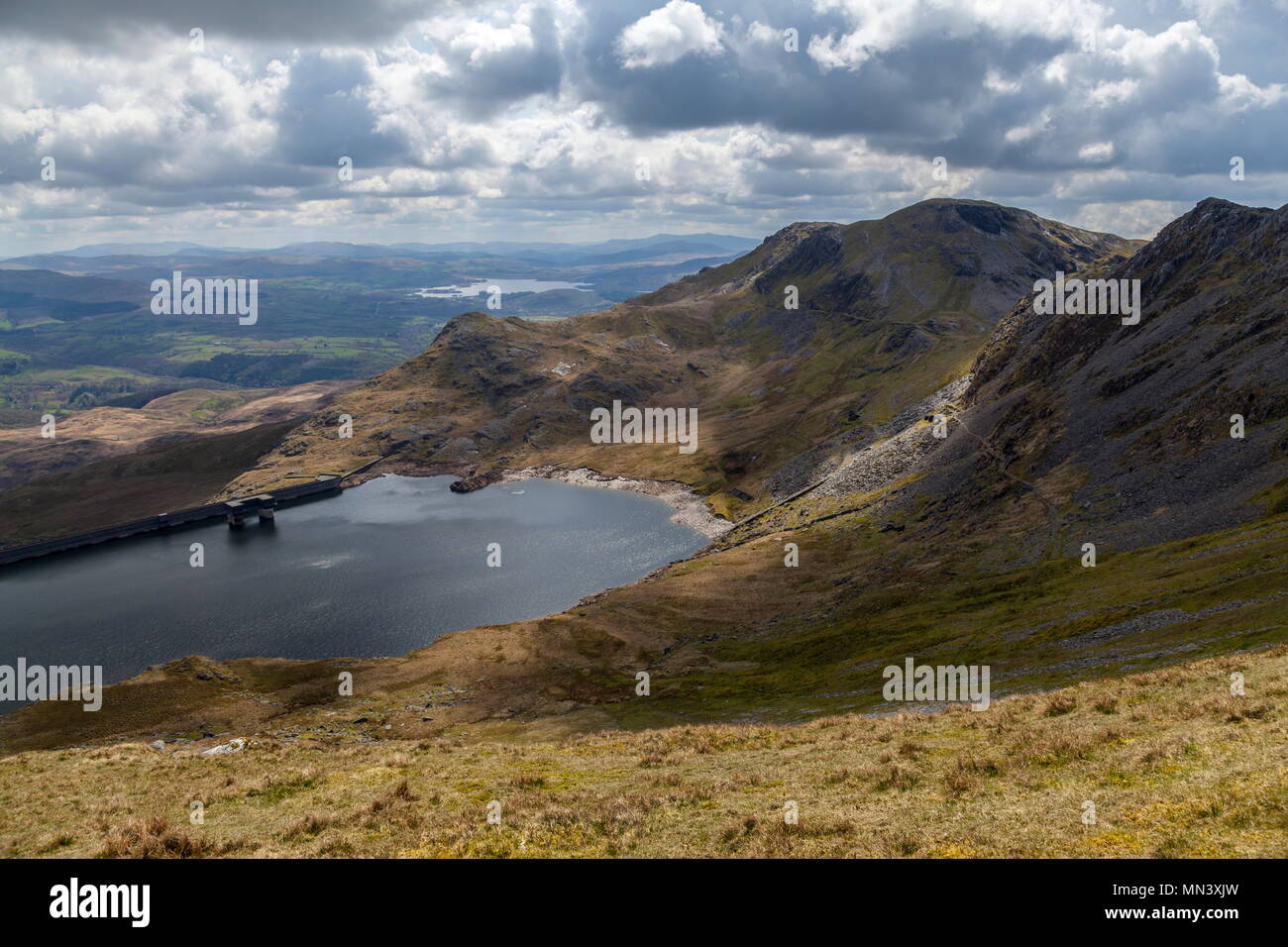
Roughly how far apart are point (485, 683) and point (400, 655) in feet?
79.0

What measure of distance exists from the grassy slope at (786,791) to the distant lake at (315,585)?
76973 mm

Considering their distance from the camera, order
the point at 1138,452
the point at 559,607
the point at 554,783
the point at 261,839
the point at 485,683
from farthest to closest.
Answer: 1. the point at 559,607
2. the point at 1138,452
3. the point at 485,683
4. the point at 554,783
5. the point at 261,839

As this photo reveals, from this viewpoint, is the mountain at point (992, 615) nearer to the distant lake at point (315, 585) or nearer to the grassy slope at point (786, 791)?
the grassy slope at point (786, 791)

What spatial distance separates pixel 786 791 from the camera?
31.1 m

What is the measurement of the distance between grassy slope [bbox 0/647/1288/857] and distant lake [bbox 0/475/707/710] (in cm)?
7697

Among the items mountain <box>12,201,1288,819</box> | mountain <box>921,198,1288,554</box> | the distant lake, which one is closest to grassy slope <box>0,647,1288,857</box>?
mountain <box>12,201,1288,819</box>

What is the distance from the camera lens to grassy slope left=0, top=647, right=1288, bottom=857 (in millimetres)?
22422

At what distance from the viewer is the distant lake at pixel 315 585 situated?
12106cm

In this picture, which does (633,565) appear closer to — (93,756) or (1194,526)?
(1194,526)

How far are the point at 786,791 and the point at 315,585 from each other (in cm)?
13718

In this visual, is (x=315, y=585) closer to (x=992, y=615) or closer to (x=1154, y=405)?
(x=992, y=615)

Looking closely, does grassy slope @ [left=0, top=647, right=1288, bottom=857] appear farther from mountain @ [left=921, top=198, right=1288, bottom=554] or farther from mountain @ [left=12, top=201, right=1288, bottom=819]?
mountain @ [left=921, top=198, right=1288, bottom=554]

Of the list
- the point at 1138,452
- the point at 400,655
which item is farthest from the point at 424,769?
the point at 1138,452

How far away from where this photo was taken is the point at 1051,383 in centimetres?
14400
